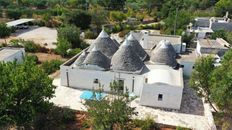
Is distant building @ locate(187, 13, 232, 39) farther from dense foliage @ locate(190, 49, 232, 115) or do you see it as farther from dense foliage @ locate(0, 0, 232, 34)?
dense foliage @ locate(190, 49, 232, 115)

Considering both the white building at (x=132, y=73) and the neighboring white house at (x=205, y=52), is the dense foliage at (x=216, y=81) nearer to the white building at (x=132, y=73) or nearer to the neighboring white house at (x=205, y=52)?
the white building at (x=132, y=73)

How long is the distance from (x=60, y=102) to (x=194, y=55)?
15.9m

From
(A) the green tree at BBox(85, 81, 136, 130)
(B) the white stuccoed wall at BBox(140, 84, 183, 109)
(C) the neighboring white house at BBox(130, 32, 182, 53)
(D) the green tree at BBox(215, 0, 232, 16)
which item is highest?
(D) the green tree at BBox(215, 0, 232, 16)

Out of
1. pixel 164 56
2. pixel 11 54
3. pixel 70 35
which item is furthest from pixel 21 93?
pixel 70 35

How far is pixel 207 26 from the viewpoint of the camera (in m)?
51.6

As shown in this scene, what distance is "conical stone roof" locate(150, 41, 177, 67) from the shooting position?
24906mm

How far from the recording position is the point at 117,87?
15656 mm

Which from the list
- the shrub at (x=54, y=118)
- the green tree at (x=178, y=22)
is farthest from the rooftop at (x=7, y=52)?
the green tree at (x=178, y=22)

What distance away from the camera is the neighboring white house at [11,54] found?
26.5m

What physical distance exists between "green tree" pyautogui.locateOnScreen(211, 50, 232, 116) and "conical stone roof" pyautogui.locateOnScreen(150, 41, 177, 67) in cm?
760

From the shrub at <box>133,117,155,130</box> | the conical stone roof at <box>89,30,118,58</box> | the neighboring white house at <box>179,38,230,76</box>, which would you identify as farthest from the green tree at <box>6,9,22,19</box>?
the shrub at <box>133,117,155,130</box>

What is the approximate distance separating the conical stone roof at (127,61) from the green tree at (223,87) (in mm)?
7549

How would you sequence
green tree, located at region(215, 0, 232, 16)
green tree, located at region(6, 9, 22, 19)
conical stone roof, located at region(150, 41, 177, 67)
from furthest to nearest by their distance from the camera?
green tree, located at region(6, 9, 22, 19) → green tree, located at region(215, 0, 232, 16) → conical stone roof, located at region(150, 41, 177, 67)

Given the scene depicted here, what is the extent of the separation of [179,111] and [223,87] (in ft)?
21.9
